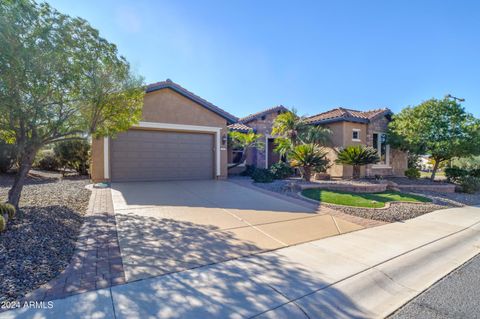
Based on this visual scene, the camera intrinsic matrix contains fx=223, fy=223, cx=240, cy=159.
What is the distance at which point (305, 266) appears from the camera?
3504mm

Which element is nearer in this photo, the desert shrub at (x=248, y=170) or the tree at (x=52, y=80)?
the tree at (x=52, y=80)

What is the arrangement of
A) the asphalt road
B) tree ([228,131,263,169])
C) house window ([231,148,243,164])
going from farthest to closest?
1. house window ([231,148,243,164])
2. tree ([228,131,263,169])
3. the asphalt road

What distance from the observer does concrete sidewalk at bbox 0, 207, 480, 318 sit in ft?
7.96

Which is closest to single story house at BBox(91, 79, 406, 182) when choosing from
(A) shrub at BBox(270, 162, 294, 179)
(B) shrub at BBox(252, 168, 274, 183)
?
(B) shrub at BBox(252, 168, 274, 183)

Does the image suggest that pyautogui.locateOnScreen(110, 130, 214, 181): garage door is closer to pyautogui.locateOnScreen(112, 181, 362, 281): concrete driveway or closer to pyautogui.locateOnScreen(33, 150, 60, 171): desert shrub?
pyautogui.locateOnScreen(112, 181, 362, 281): concrete driveway

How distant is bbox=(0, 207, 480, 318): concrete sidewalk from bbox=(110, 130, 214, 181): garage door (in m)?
A: 8.96

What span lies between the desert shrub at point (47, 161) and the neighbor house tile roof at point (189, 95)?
9.46 meters

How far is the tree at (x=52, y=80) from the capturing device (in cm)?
418

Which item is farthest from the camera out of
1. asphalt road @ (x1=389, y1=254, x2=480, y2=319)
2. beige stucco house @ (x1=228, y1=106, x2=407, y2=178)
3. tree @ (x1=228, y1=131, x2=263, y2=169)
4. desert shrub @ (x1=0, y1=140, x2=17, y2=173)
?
tree @ (x1=228, y1=131, x2=263, y2=169)

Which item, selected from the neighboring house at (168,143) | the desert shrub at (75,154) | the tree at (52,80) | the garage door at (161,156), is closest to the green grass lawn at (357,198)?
the neighboring house at (168,143)

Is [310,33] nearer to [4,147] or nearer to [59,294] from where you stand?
[59,294]

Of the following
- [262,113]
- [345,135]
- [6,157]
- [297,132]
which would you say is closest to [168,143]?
[262,113]

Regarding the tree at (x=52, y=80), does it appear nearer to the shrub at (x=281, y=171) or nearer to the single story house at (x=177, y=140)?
the single story house at (x=177, y=140)

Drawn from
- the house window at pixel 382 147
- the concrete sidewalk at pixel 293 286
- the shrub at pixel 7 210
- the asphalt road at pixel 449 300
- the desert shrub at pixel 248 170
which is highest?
the house window at pixel 382 147
